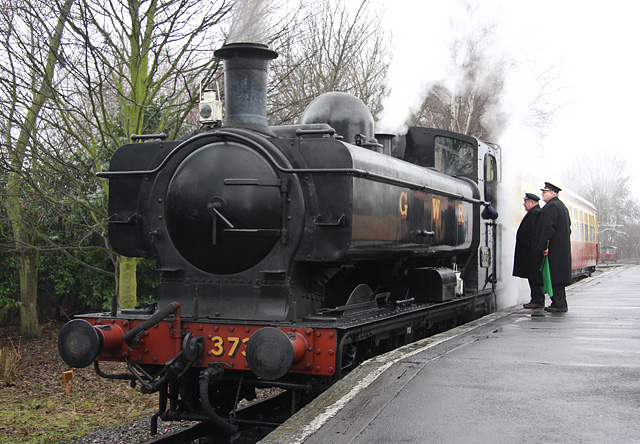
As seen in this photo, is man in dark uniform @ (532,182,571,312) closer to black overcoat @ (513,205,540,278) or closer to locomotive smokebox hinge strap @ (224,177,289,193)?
black overcoat @ (513,205,540,278)

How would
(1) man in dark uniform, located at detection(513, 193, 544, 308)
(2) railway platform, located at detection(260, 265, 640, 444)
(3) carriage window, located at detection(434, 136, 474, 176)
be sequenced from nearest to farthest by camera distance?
(2) railway platform, located at detection(260, 265, 640, 444), (3) carriage window, located at detection(434, 136, 474, 176), (1) man in dark uniform, located at detection(513, 193, 544, 308)

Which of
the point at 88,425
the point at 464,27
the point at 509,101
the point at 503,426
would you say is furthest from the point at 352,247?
the point at 509,101

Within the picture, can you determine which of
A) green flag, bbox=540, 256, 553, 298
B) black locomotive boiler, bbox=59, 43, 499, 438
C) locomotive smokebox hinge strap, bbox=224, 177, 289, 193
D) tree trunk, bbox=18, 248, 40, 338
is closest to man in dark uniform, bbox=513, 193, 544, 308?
green flag, bbox=540, 256, 553, 298

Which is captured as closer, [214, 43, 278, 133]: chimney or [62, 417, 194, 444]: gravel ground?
[214, 43, 278, 133]: chimney

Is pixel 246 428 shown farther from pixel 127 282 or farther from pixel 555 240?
pixel 555 240

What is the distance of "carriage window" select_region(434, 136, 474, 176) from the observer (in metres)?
8.42

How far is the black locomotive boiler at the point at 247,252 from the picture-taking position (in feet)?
16.1

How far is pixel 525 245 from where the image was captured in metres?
9.14

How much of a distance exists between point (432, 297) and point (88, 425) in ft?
12.7

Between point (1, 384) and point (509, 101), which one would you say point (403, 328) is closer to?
point (1, 384)

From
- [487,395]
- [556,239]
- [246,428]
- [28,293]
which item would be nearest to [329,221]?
[487,395]

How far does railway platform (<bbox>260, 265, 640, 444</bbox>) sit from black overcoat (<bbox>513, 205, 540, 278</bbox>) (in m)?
2.64

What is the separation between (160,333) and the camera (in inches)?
201

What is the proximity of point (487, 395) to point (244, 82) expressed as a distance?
3.15 m
